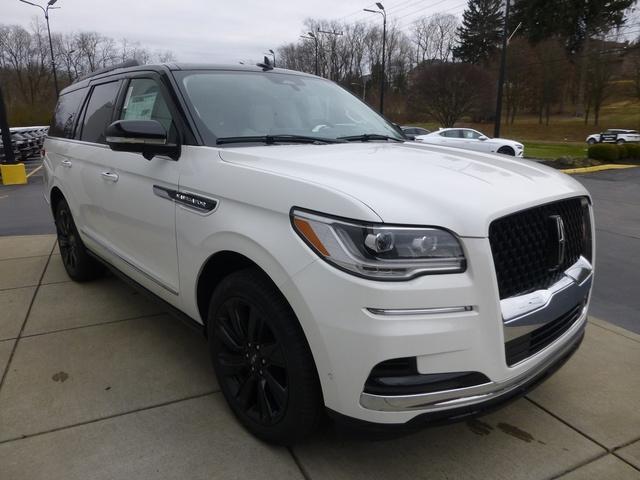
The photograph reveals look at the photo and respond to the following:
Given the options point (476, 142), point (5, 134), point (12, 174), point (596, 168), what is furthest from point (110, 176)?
point (476, 142)

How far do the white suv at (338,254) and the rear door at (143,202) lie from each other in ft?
0.06

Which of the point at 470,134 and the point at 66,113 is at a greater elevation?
the point at 66,113

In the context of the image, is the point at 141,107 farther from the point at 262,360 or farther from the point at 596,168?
the point at 596,168

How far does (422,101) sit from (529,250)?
5079cm

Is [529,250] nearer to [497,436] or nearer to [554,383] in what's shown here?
[497,436]

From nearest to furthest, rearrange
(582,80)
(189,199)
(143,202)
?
(189,199)
(143,202)
(582,80)

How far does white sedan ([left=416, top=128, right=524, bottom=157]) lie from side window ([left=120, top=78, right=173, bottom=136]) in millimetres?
17052

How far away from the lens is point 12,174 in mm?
13102

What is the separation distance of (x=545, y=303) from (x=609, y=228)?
6411 millimetres

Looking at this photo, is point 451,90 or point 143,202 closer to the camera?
point 143,202

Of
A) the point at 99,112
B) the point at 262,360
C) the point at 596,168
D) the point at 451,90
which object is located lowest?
the point at 596,168

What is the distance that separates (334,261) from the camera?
6.14 ft

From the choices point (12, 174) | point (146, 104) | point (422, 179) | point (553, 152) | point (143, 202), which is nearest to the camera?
point (422, 179)

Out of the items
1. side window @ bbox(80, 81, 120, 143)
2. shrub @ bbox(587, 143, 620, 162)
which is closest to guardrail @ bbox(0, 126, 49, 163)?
side window @ bbox(80, 81, 120, 143)
